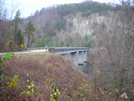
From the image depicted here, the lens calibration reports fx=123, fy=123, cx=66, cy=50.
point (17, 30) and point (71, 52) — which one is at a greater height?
point (17, 30)

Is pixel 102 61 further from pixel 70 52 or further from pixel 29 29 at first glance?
pixel 29 29

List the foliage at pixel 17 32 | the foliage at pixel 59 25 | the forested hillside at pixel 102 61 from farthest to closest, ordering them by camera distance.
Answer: the foliage at pixel 59 25
the foliage at pixel 17 32
the forested hillside at pixel 102 61

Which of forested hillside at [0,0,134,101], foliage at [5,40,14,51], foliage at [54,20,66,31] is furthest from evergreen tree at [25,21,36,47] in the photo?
foliage at [54,20,66,31]

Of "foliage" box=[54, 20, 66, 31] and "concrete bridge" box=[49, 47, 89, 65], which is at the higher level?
"foliage" box=[54, 20, 66, 31]

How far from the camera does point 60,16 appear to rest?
151375 mm

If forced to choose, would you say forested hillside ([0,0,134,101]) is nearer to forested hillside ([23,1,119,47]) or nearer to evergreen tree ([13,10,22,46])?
evergreen tree ([13,10,22,46])

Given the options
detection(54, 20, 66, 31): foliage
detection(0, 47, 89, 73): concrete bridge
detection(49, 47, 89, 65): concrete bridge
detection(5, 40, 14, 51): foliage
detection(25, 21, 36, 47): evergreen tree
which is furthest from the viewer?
detection(54, 20, 66, 31): foliage

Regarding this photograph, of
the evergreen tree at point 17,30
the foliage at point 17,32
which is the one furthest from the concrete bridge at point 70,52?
the evergreen tree at point 17,30

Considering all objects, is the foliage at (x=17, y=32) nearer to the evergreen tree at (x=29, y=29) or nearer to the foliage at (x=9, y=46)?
the foliage at (x=9, y=46)

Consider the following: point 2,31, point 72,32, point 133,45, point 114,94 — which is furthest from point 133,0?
point 72,32

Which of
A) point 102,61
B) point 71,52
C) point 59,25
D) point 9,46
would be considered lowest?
point 102,61

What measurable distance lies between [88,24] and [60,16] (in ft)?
195

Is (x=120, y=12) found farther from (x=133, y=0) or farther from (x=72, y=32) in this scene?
(x=72, y=32)

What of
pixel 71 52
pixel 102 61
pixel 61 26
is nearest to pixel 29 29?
pixel 71 52
